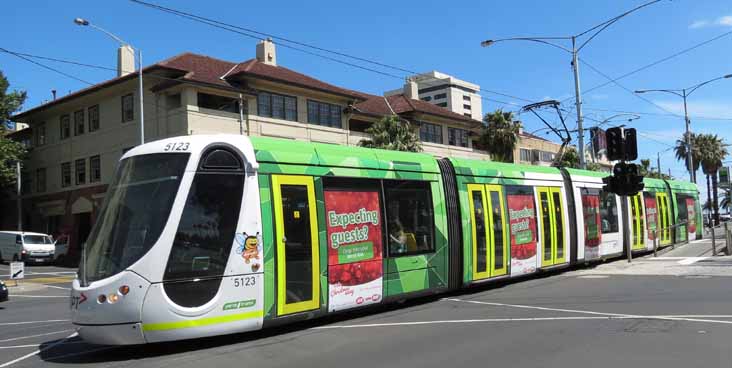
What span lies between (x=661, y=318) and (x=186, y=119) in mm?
26852

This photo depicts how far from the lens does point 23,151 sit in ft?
138

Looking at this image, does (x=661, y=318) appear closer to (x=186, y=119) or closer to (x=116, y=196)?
(x=116, y=196)

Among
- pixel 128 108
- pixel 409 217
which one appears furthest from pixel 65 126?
pixel 409 217

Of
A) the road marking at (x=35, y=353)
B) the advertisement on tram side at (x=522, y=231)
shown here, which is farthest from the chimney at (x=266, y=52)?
the road marking at (x=35, y=353)

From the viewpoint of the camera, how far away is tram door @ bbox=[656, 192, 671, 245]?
2328 cm

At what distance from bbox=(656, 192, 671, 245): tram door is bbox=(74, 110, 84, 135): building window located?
34151 mm

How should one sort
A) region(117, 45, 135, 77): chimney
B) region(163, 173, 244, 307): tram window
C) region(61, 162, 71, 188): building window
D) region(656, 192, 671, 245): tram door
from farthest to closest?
region(61, 162, 71, 188): building window
region(117, 45, 135, 77): chimney
region(656, 192, 671, 245): tram door
region(163, 173, 244, 307): tram window

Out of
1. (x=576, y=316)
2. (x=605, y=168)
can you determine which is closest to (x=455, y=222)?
(x=576, y=316)

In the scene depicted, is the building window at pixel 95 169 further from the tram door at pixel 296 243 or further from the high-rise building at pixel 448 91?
the high-rise building at pixel 448 91

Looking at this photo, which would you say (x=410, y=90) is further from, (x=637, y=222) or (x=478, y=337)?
(x=478, y=337)

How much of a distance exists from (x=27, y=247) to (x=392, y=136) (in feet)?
72.8

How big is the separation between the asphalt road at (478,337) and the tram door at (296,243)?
0.56 metres

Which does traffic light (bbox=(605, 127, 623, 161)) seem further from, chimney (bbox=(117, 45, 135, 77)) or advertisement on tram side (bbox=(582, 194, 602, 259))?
chimney (bbox=(117, 45, 135, 77))

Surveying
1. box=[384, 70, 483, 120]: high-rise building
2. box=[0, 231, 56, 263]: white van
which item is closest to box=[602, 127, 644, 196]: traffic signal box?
box=[0, 231, 56, 263]: white van
